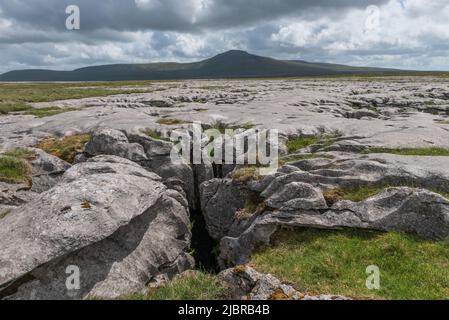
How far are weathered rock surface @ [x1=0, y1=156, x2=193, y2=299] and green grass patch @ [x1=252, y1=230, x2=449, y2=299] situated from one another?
570 centimetres

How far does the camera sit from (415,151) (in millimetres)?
29922

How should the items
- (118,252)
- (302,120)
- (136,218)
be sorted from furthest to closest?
(302,120) → (136,218) → (118,252)

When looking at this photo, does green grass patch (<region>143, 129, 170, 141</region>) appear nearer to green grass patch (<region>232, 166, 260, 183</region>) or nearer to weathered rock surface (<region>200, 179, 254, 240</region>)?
weathered rock surface (<region>200, 179, 254, 240</region>)

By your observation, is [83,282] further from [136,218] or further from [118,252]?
[136,218]

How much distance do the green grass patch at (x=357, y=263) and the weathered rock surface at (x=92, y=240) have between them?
570 cm

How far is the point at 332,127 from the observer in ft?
134

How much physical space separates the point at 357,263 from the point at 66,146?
30933 mm

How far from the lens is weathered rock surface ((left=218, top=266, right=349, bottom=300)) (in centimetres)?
1445

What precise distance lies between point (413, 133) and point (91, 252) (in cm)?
2834

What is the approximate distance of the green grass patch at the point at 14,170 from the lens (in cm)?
2952

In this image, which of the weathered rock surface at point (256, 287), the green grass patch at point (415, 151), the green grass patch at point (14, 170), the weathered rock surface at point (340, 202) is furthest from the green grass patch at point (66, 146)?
the green grass patch at point (415, 151)

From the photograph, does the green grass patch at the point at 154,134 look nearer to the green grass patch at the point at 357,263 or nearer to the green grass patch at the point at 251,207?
the green grass patch at the point at 251,207
